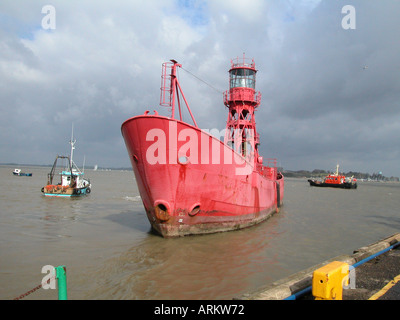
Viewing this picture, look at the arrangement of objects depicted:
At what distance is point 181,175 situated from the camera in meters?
8.52

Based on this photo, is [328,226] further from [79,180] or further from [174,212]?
[79,180]

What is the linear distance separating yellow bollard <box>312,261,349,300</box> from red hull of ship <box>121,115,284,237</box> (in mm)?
5226

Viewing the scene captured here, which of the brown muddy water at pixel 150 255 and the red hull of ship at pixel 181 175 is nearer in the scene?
the brown muddy water at pixel 150 255

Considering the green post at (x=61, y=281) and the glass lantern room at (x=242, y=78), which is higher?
the glass lantern room at (x=242, y=78)

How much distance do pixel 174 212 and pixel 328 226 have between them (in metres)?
8.56

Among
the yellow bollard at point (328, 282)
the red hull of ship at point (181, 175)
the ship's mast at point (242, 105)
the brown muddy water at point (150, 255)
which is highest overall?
the ship's mast at point (242, 105)

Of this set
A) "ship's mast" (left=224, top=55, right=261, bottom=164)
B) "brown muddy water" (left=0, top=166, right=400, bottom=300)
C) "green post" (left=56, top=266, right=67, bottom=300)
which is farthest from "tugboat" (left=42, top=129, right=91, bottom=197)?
"green post" (left=56, top=266, right=67, bottom=300)

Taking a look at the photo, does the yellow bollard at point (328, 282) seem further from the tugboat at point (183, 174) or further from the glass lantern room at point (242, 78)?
the glass lantern room at point (242, 78)

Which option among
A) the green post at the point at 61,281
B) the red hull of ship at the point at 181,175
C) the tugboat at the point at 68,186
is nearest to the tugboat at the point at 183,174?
the red hull of ship at the point at 181,175

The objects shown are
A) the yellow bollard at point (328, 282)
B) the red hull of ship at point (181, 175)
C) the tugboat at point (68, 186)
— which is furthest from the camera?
the tugboat at point (68, 186)

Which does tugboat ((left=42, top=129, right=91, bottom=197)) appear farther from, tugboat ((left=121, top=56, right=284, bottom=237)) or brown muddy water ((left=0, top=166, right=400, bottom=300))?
tugboat ((left=121, top=56, right=284, bottom=237))

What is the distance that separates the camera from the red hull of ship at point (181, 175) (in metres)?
8.35

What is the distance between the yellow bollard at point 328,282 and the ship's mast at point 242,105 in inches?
496
